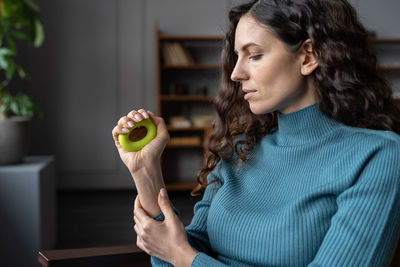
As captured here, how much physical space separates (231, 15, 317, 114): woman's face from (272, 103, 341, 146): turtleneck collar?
0.16 feet

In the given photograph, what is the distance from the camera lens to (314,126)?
1091 millimetres

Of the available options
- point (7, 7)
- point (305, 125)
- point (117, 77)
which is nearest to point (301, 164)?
point (305, 125)

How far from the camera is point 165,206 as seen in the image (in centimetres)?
111

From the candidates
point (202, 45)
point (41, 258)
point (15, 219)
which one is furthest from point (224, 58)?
point (202, 45)

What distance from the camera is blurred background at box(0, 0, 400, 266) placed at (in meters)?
4.67

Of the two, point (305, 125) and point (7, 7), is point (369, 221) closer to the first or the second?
point (305, 125)

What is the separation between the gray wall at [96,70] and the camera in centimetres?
471

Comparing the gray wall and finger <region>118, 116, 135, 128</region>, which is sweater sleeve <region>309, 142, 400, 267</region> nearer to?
finger <region>118, 116, 135, 128</region>

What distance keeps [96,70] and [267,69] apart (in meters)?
3.99

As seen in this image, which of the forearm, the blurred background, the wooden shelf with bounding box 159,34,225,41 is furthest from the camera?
the blurred background

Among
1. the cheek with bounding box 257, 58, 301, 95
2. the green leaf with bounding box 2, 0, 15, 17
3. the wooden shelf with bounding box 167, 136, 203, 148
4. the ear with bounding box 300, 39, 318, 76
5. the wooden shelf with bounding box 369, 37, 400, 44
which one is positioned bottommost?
the wooden shelf with bounding box 167, 136, 203, 148

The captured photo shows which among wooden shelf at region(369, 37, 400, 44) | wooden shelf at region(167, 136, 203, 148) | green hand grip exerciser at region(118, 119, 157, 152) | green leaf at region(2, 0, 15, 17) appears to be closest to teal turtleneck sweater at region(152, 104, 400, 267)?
green hand grip exerciser at region(118, 119, 157, 152)

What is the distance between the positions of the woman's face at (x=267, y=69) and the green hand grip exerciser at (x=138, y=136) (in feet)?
0.87

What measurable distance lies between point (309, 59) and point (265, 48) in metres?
0.12
